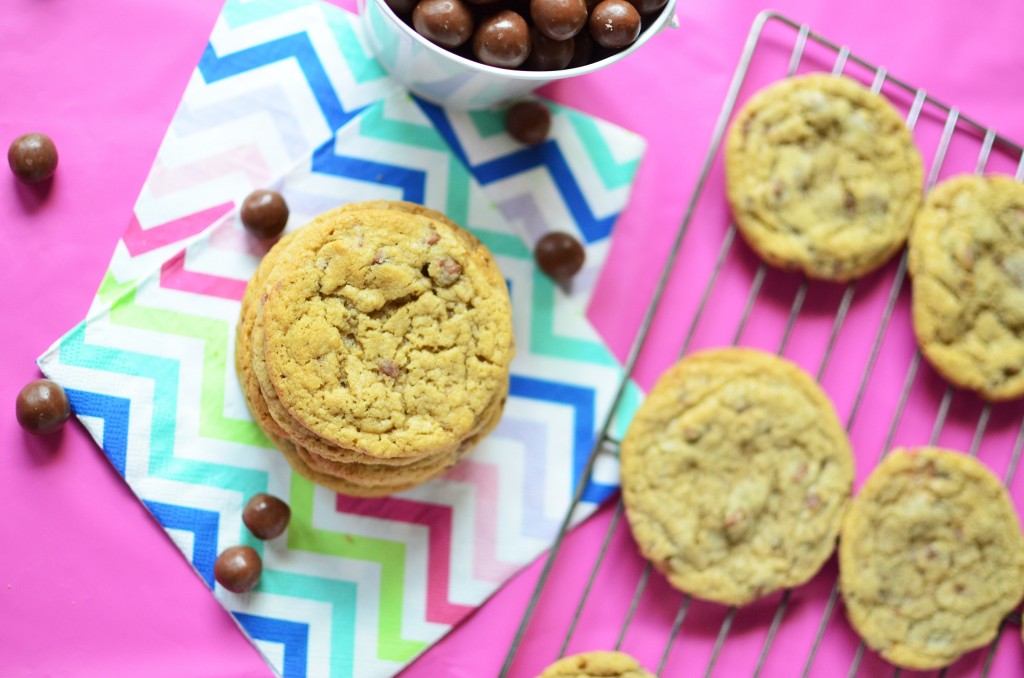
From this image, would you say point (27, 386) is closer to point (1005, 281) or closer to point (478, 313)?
point (478, 313)

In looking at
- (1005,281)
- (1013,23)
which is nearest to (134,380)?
(1005,281)

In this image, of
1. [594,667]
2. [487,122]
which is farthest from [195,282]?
[594,667]

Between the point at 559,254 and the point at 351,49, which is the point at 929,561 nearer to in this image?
the point at 559,254

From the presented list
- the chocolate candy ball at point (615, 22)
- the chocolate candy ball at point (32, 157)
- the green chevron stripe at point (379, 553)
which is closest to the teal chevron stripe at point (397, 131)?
the chocolate candy ball at point (615, 22)

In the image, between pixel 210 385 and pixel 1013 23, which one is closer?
pixel 210 385

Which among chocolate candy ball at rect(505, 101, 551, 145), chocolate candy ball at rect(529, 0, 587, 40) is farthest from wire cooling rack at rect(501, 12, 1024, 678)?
chocolate candy ball at rect(529, 0, 587, 40)

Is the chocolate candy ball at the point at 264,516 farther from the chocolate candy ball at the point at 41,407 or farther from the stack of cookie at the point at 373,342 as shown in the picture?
the chocolate candy ball at the point at 41,407
